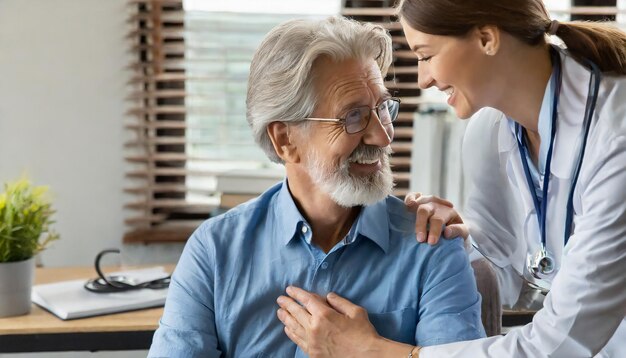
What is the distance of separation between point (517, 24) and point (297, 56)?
17.3 inches

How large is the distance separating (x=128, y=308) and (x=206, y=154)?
5.75 feet

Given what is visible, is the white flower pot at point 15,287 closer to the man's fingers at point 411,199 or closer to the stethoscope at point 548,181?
the man's fingers at point 411,199

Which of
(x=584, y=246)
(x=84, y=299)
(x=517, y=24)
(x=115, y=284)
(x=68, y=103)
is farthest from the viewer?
(x=68, y=103)

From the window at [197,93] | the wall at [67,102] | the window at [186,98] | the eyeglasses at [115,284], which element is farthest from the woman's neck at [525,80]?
A: the wall at [67,102]

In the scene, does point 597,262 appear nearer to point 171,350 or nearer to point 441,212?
point 441,212

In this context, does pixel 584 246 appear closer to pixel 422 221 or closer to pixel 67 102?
pixel 422 221

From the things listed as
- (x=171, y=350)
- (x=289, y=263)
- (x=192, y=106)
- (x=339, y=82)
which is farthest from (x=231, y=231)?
(x=192, y=106)

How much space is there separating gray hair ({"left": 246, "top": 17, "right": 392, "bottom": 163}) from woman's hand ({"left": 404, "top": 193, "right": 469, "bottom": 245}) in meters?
0.32

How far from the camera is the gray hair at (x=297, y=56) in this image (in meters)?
1.77

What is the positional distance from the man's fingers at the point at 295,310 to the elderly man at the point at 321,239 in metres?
0.04

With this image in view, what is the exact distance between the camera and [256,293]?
72.3 inches

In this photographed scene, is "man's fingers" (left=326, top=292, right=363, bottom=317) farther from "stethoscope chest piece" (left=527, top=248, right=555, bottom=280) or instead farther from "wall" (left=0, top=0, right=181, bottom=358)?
"wall" (left=0, top=0, right=181, bottom=358)

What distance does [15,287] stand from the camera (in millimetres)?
2254

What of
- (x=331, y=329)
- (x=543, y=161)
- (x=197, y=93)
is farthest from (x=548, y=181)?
(x=197, y=93)
